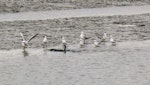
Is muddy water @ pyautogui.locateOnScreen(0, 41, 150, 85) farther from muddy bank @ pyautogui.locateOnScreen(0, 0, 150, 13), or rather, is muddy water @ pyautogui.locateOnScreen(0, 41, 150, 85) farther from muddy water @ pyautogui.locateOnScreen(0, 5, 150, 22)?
muddy bank @ pyautogui.locateOnScreen(0, 0, 150, 13)

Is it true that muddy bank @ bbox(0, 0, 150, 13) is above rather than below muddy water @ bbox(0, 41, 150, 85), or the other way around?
below

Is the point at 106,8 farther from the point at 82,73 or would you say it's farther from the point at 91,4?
the point at 82,73

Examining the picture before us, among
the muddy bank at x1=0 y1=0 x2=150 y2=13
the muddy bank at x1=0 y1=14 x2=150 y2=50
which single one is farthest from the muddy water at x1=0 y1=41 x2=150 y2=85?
the muddy bank at x1=0 y1=0 x2=150 y2=13

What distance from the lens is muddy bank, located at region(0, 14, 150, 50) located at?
57.3 m

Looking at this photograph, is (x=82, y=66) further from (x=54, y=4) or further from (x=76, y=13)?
(x=54, y=4)

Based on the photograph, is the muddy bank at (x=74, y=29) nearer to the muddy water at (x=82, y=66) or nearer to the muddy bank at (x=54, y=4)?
the muddy water at (x=82, y=66)

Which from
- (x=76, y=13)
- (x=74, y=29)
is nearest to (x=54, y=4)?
(x=76, y=13)

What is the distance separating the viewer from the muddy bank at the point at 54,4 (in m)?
95.4

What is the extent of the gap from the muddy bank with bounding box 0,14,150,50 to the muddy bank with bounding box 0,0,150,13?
62.8ft

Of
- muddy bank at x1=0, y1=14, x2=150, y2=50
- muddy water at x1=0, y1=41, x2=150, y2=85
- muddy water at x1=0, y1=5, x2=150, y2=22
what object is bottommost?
muddy water at x1=0, y1=5, x2=150, y2=22

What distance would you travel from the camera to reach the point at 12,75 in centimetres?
4206

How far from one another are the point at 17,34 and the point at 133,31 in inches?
505

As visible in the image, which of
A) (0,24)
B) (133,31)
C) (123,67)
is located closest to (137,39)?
(133,31)

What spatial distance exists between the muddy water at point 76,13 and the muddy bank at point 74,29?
611 cm
